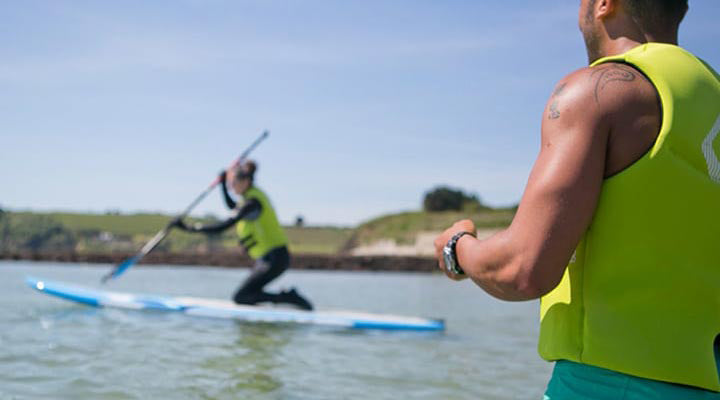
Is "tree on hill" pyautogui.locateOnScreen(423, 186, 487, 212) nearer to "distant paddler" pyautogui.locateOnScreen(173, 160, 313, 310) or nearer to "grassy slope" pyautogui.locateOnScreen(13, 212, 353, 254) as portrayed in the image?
"grassy slope" pyautogui.locateOnScreen(13, 212, 353, 254)

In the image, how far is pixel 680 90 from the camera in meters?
1.47

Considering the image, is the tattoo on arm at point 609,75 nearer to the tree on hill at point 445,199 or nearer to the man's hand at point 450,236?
the man's hand at point 450,236

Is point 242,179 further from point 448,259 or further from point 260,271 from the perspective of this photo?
point 448,259

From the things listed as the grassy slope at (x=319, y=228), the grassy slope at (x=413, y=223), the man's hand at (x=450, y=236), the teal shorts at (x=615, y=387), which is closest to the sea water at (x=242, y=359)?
the man's hand at (x=450, y=236)

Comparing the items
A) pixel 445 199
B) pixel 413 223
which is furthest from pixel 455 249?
pixel 445 199

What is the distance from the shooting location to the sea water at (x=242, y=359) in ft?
16.8

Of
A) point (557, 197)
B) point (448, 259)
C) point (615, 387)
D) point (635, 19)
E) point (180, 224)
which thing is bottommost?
point (615, 387)

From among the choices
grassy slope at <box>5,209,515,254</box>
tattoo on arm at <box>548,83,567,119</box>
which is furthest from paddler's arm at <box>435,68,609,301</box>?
grassy slope at <box>5,209,515,254</box>

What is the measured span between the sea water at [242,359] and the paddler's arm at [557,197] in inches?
147

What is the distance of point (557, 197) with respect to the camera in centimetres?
141

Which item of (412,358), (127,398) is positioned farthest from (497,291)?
(412,358)

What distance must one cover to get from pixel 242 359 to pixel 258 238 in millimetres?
3895

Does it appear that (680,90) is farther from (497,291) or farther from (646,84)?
(497,291)

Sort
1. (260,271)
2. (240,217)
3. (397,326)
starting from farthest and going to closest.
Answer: (260,271), (240,217), (397,326)
